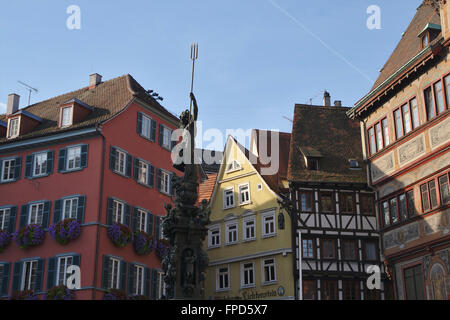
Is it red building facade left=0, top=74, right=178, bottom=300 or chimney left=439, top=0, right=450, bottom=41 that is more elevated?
chimney left=439, top=0, right=450, bottom=41

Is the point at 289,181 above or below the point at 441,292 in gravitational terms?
above

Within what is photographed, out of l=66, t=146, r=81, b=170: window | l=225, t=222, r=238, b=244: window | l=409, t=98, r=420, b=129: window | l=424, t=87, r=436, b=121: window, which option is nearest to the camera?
l=424, t=87, r=436, b=121: window

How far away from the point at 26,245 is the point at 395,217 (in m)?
17.2

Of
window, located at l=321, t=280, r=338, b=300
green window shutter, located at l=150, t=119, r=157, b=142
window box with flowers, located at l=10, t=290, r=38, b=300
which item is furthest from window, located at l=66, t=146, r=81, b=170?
window, located at l=321, t=280, r=338, b=300

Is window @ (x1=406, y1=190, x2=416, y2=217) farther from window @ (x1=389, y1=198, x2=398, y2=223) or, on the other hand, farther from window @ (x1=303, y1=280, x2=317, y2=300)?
window @ (x1=303, y1=280, x2=317, y2=300)

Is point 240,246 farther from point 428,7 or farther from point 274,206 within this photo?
point 428,7

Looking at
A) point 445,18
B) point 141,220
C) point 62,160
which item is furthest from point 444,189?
point 62,160

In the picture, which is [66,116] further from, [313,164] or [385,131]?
[385,131]

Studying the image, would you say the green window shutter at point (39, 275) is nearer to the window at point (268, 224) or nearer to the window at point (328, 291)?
the window at point (268, 224)

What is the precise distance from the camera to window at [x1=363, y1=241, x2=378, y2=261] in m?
33.0

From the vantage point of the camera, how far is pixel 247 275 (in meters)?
35.7

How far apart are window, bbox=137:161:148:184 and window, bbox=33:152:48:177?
4.78 metres

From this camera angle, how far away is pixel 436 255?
23672 mm
